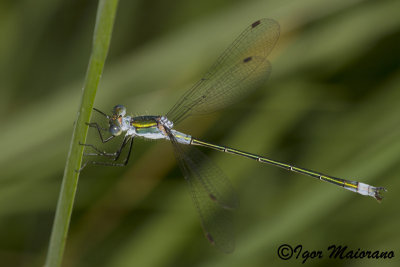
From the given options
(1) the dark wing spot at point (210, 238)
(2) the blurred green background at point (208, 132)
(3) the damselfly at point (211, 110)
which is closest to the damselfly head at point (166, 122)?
(3) the damselfly at point (211, 110)

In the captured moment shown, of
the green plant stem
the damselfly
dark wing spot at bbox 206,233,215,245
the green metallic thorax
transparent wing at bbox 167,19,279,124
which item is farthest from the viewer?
the green metallic thorax

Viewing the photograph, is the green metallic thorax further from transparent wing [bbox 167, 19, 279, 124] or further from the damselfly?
transparent wing [bbox 167, 19, 279, 124]

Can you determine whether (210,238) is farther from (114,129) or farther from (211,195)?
(114,129)

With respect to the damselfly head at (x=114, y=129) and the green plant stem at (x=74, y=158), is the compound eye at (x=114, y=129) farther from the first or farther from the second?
the green plant stem at (x=74, y=158)

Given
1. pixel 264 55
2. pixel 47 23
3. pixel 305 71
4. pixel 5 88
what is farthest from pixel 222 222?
pixel 47 23

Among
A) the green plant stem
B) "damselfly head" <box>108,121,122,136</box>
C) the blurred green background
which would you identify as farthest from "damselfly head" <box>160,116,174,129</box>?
the green plant stem

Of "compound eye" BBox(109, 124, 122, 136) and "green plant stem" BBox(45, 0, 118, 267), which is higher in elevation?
A: "compound eye" BBox(109, 124, 122, 136)

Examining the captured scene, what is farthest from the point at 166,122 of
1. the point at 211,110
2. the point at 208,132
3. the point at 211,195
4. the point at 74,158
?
the point at 74,158
